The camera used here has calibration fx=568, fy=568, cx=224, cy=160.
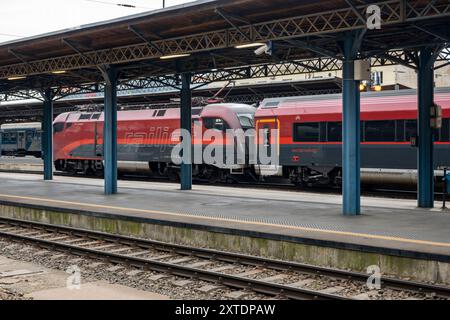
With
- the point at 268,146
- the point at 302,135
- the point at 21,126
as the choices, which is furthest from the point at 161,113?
the point at 21,126

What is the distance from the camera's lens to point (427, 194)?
50.9ft

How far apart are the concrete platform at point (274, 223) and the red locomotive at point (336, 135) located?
7.32 feet

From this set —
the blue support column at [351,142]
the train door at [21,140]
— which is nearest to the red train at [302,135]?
the blue support column at [351,142]

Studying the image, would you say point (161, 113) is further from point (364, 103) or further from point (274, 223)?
point (274, 223)

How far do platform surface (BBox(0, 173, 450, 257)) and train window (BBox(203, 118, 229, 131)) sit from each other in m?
5.10

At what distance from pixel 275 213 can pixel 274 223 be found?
1.82m

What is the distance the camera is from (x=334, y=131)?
69.6 feet

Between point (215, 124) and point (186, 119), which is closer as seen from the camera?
point (186, 119)

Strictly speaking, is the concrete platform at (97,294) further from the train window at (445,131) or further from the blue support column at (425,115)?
the train window at (445,131)

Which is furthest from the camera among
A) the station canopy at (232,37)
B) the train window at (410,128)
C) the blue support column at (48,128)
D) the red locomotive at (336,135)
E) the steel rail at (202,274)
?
the blue support column at (48,128)

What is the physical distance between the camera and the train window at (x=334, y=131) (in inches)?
831

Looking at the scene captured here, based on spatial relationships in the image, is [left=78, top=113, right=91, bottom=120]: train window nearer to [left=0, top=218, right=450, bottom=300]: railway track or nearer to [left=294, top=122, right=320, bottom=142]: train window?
[left=294, top=122, right=320, bottom=142]: train window

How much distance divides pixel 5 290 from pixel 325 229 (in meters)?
Result: 6.27
